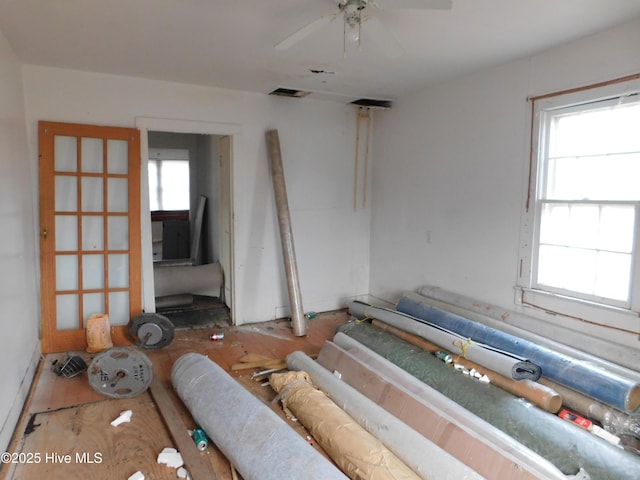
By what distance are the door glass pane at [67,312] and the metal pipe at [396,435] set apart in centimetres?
232

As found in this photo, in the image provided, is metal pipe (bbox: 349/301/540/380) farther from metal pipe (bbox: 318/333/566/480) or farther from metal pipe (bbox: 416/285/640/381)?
metal pipe (bbox: 318/333/566/480)

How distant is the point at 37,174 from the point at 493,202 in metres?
3.77

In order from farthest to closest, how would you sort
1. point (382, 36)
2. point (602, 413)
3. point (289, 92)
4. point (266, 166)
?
point (266, 166) → point (289, 92) → point (602, 413) → point (382, 36)

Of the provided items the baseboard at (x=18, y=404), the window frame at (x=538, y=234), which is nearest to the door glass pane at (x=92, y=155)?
the baseboard at (x=18, y=404)

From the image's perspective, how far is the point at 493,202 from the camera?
3.44 m

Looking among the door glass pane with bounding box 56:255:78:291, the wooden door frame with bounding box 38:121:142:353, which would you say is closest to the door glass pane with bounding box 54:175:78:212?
the wooden door frame with bounding box 38:121:142:353

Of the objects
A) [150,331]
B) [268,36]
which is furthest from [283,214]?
[268,36]

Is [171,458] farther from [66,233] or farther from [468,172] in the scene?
[468,172]

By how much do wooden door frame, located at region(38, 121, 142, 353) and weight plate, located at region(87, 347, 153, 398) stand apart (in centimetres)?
108

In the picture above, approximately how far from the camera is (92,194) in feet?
12.1

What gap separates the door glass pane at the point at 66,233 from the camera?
11.7ft

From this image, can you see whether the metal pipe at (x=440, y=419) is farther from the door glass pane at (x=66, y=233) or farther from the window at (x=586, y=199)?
the door glass pane at (x=66, y=233)

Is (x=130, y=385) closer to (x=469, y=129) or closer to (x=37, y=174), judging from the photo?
(x=37, y=174)

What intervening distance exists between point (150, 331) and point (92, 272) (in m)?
0.77
